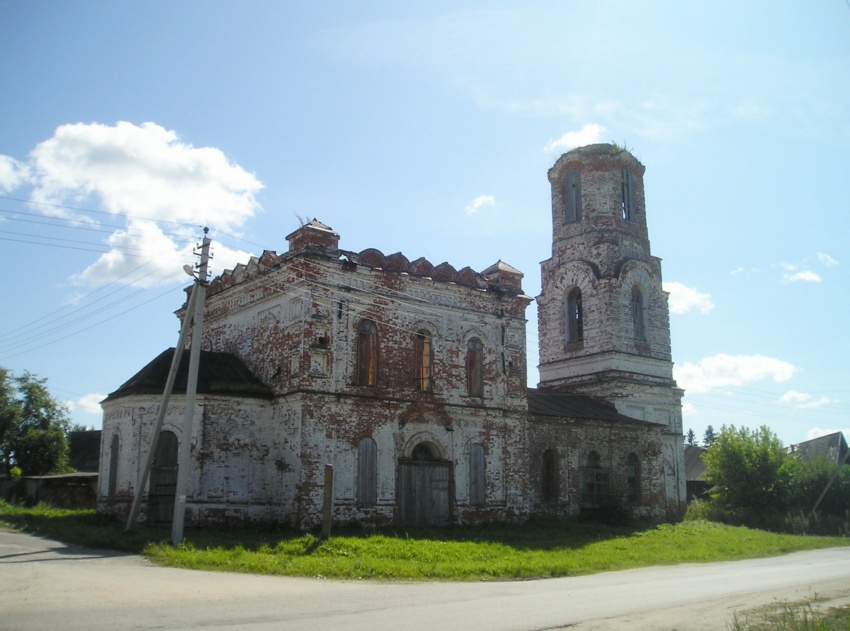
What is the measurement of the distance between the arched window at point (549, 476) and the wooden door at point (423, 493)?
515 cm

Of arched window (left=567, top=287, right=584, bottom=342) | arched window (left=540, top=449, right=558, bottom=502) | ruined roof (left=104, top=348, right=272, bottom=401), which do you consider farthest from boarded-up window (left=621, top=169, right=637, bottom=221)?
ruined roof (left=104, top=348, right=272, bottom=401)

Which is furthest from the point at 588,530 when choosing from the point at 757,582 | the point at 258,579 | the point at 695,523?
the point at 258,579

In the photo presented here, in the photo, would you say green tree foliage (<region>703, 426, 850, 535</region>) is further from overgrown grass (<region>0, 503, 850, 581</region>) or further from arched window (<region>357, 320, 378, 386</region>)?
arched window (<region>357, 320, 378, 386</region>)

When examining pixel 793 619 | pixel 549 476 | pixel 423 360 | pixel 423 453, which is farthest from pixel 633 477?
pixel 793 619

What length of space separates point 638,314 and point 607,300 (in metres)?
2.20

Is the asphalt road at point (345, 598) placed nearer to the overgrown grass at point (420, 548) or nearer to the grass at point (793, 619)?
the grass at point (793, 619)

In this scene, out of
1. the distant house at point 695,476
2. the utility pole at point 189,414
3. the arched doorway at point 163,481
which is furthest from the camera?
the distant house at point 695,476

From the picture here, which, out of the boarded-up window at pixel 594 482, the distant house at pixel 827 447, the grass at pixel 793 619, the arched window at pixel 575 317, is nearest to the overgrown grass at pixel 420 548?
the boarded-up window at pixel 594 482

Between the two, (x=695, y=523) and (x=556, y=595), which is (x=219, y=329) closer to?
(x=556, y=595)

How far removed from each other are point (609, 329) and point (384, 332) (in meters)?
12.2

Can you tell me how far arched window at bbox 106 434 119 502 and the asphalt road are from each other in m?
4.72

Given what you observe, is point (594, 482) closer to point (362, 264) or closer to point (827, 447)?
point (362, 264)

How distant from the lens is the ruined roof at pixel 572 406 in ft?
90.5

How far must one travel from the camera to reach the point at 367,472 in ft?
70.4
